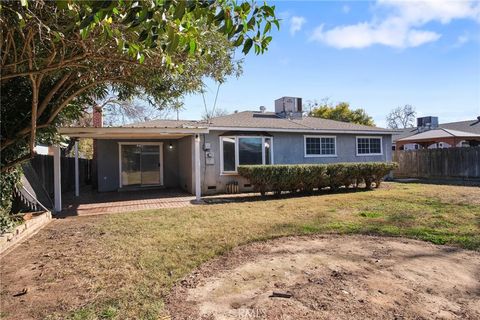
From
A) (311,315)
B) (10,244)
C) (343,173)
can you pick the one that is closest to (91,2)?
(311,315)

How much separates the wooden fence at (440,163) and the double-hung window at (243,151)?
36.7 ft

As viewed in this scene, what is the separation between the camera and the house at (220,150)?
501 inches

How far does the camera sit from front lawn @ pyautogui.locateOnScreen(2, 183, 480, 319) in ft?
11.6

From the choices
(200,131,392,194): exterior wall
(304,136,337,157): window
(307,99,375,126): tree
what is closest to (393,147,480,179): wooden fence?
(200,131,392,194): exterior wall

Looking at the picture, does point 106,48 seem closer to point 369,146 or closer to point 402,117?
point 369,146

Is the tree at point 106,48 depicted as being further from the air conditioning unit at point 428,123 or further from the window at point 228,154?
the air conditioning unit at point 428,123

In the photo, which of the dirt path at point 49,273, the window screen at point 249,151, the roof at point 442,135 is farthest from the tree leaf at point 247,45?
the roof at point 442,135

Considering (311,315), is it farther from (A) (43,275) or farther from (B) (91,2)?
(A) (43,275)

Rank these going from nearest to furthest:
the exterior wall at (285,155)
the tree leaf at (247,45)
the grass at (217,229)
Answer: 1. the tree leaf at (247,45)
2. the grass at (217,229)
3. the exterior wall at (285,155)

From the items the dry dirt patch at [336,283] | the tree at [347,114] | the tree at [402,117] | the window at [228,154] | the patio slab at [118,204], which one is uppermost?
the tree at [402,117]

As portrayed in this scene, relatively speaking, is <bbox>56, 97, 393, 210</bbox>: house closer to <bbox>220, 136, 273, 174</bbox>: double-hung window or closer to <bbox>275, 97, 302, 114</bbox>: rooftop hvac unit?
<bbox>220, 136, 273, 174</bbox>: double-hung window

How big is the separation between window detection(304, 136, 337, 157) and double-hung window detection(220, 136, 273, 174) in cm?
216

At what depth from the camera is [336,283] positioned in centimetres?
379

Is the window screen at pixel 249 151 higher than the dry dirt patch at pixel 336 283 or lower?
higher
